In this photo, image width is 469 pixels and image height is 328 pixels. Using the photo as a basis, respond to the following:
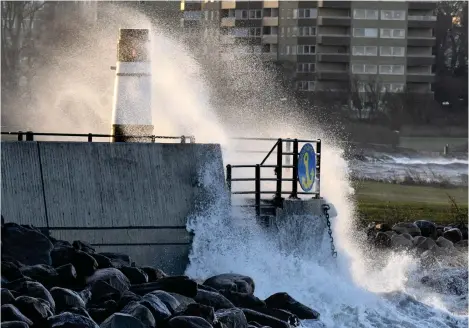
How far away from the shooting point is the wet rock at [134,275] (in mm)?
15594

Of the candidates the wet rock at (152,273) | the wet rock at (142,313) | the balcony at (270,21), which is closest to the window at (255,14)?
the balcony at (270,21)

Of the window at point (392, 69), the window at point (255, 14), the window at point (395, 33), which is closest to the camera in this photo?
the window at point (255, 14)

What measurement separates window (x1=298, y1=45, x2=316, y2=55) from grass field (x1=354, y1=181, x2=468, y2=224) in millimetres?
17601

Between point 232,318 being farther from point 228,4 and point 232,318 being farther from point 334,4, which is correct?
point 334,4

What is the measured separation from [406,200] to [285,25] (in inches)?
952

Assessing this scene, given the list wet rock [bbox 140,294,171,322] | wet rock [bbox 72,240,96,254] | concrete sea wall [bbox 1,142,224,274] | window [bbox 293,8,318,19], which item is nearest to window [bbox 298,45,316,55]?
window [bbox 293,8,318,19]

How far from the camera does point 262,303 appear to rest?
629 inches

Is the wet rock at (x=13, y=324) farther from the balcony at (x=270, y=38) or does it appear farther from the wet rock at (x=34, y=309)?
the balcony at (x=270, y=38)

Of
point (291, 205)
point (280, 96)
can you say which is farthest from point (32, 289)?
point (280, 96)

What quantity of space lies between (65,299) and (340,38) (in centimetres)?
6118

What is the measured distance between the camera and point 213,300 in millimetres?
15375

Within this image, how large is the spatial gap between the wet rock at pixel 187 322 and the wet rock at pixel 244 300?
2.14 m

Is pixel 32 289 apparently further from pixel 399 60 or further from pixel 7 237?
pixel 399 60

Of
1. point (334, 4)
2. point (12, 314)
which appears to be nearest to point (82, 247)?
point (12, 314)
